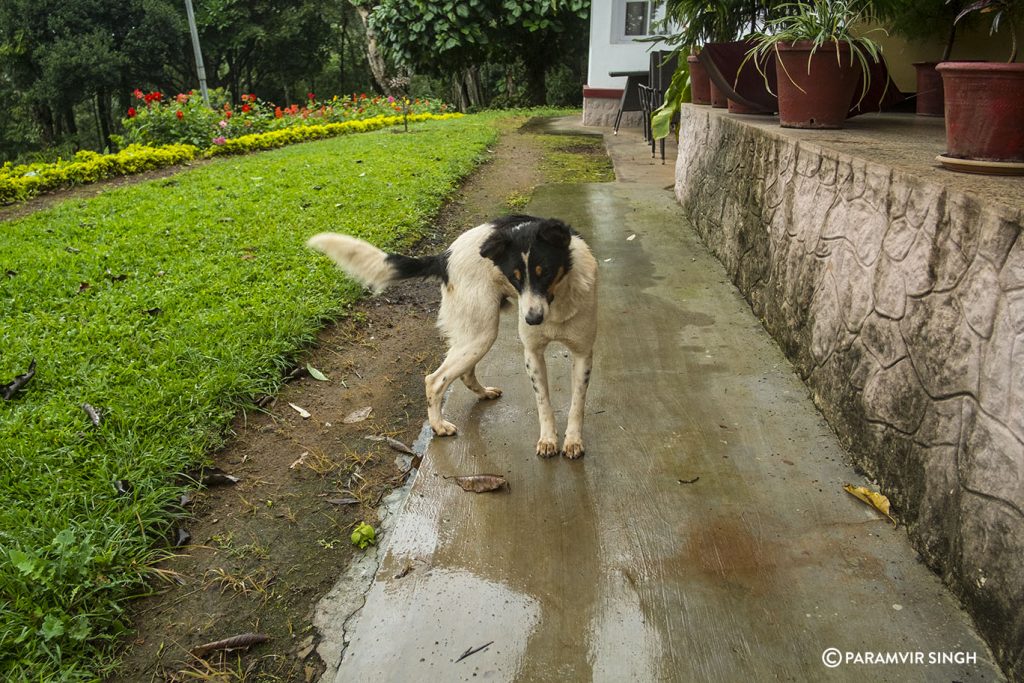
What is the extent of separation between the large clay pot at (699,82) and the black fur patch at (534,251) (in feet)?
16.0

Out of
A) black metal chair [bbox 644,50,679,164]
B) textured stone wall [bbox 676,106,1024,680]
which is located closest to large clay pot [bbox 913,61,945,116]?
textured stone wall [bbox 676,106,1024,680]

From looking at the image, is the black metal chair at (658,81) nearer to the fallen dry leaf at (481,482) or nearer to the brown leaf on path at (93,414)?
the fallen dry leaf at (481,482)

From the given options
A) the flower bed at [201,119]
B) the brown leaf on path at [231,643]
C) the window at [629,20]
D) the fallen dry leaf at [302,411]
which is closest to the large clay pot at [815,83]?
the fallen dry leaf at [302,411]

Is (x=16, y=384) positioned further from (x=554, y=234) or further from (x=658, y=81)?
(x=658, y=81)

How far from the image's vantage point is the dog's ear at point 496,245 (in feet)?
8.52

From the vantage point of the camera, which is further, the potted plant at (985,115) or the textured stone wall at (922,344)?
the potted plant at (985,115)

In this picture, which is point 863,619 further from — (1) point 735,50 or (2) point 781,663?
(1) point 735,50

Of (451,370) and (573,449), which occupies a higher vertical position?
(451,370)

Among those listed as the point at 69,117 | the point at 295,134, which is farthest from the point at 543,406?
the point at 69,117

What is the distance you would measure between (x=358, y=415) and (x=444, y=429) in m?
0.64

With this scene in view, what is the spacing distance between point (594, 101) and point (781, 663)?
1391 centimetres

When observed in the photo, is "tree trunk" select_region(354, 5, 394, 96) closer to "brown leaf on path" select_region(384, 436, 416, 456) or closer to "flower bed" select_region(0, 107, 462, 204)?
"flower bed" select_region(0, 107, 462, 204)

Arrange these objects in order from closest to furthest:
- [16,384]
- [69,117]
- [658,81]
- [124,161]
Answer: [16,384] → [124,161] → [658,81] → [69,117]

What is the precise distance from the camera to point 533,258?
2564 millimetres
